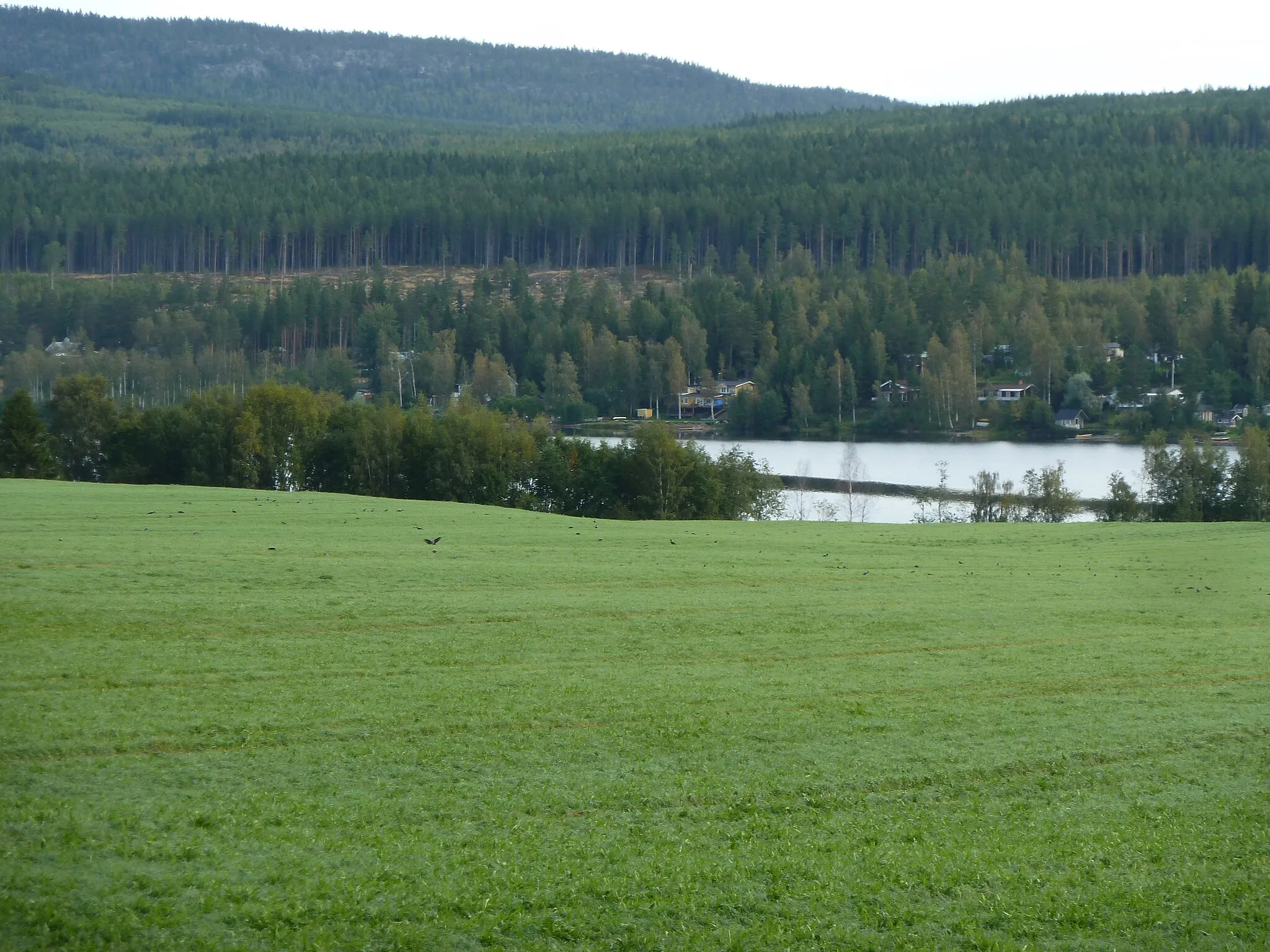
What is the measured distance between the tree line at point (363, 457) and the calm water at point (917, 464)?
32.3ft

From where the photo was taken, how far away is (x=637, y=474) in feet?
224

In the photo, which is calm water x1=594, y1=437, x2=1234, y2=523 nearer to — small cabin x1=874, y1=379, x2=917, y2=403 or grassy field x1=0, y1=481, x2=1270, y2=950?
small cabin x1=874, y1=379, x2=917, y2=403

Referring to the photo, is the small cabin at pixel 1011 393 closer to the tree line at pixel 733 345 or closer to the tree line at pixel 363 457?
the tree line at pixel 733 345

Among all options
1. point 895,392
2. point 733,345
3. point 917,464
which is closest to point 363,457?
point 917,464

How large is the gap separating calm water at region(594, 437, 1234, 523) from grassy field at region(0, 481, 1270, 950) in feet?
180

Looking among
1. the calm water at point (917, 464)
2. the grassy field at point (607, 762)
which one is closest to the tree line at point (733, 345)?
the calm water at point (917, 464)

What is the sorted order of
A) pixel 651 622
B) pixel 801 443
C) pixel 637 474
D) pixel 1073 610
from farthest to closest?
pixel 801 443, pixel 637 474, pixel 1073 610, pixel 651 622

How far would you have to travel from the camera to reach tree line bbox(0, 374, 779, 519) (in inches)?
2660

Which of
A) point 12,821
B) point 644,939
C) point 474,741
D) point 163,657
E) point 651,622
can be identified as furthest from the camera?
point 651,622

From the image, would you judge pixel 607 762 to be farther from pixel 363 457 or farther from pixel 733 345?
pixel 733 345

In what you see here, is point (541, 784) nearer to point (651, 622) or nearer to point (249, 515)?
point (651, 622)

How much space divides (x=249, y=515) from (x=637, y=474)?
31841 mm

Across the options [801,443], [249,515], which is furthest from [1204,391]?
[249,515]

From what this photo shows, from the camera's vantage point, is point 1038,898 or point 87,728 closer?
point 1038,898
